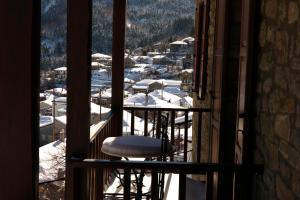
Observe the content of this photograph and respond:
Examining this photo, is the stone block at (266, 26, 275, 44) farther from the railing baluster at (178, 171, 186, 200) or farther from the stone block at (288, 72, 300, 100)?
the railing baluster at (178, 171, 186, 200)

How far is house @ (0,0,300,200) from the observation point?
0.95 m

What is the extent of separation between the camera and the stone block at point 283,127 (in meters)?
2.14

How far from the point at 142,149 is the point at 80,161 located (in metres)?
0.73

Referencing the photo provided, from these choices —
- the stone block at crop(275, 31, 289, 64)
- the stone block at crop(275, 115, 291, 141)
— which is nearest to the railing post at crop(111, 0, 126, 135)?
the stone block at crop(275, 31, 289, 64)

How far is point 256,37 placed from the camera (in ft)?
8.95

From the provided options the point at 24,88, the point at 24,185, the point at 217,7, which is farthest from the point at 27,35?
the point at 217,7

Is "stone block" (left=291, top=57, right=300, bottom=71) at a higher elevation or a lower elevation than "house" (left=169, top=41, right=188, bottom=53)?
lower

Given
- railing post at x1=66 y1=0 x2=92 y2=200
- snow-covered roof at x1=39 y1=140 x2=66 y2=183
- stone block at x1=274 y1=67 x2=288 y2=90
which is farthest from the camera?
snow-covered roof at x1=39 y1=140 x2=66 y2=183

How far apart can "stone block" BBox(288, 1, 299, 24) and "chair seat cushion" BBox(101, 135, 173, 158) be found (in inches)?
62.1

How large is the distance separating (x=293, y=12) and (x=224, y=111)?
5.43 ft

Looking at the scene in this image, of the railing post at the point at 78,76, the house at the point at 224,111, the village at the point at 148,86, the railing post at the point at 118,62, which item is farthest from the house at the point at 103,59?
the railing post at the point at 78,76

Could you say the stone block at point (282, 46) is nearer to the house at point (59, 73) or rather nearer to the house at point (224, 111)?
the house at point (224, 111)

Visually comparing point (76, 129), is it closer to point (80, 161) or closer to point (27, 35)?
point (80, 161)

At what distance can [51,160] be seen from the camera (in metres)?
8.55
